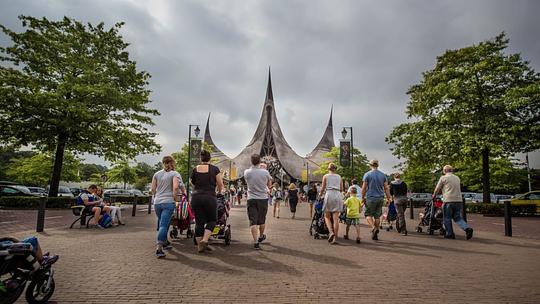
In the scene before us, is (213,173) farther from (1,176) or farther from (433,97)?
(1,176)

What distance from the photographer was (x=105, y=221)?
9719 mm

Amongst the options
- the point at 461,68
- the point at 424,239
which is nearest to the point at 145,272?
the point at 424,239

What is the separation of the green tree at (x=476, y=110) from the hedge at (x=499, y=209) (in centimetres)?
112

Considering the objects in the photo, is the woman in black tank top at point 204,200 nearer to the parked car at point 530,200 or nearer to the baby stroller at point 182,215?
the baby stroller at point 182,215

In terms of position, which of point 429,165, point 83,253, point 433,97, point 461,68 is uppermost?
point 461,68

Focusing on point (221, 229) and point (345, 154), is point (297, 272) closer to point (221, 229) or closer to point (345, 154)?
point (221, 229)

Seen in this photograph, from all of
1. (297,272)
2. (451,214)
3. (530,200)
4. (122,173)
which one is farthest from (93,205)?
(122,173)

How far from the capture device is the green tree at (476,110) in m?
17.4

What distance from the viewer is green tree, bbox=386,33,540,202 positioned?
17.4 meters

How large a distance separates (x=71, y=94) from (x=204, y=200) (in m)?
16.8

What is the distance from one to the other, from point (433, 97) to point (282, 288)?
64.5 ft

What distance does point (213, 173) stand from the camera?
5887 millimetres

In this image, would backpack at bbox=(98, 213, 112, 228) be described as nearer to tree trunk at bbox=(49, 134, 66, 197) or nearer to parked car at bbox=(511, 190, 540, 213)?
tree trunk at bbox=(49, 134, 66, 197)

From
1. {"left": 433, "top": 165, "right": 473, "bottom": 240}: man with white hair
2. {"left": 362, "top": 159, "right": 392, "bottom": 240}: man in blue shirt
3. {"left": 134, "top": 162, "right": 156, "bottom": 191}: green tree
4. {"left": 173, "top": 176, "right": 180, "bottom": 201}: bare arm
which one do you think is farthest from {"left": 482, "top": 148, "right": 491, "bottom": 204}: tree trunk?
{"left": 134, "top": 162, "right": 156, "bottom": 191}: green tree
